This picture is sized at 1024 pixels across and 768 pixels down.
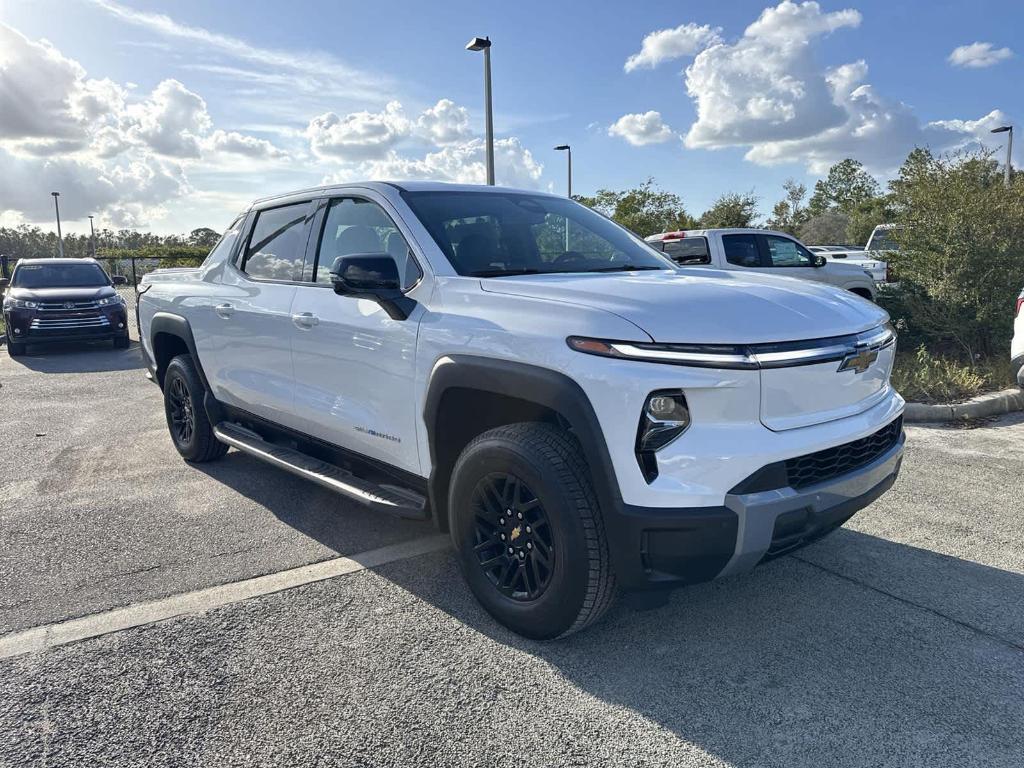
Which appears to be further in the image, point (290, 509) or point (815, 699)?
point (290, 509)

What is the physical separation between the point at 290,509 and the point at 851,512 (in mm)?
→ 3172

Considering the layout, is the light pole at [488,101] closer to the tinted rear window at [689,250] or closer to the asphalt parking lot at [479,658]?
the tinted rear window at [689,250]

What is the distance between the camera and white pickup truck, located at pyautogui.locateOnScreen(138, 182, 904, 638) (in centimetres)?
247

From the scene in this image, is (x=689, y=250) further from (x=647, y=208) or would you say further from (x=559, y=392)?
(x=647, y=208)

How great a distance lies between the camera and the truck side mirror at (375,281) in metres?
3.11

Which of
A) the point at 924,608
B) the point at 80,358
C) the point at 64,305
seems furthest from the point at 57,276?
the point at 924,608

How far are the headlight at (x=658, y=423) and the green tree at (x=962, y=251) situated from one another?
7370mm

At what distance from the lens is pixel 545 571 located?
2877 mm

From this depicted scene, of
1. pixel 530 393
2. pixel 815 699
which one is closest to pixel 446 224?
pixel 530 393

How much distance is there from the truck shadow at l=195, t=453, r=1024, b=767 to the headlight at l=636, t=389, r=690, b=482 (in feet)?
2.75

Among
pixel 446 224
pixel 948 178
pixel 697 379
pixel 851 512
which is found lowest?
pixel 851 512

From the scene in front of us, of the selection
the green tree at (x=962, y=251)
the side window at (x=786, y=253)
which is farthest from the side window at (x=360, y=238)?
the side window at (x=786, y=253)

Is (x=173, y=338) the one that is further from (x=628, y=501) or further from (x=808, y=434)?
(x=808, y=434)

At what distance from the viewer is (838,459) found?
2.80 metres
